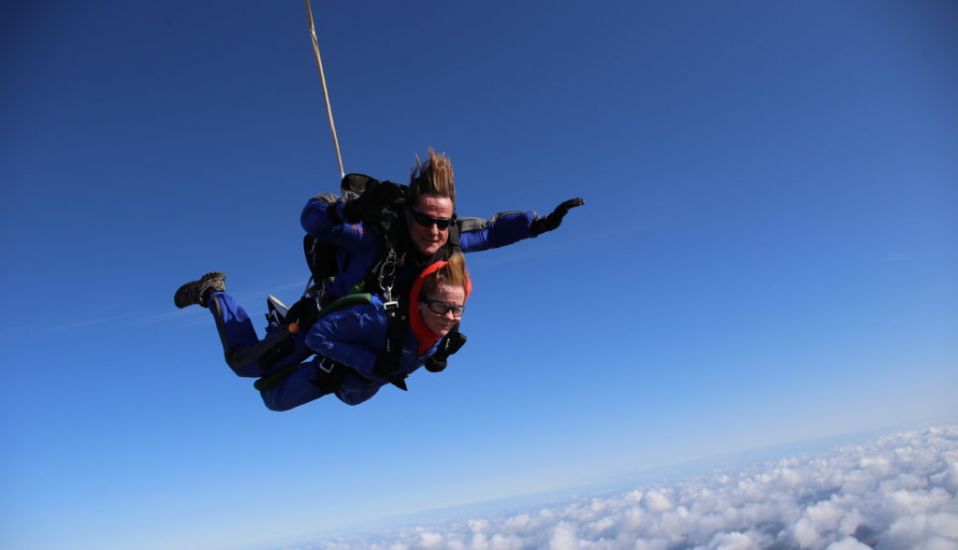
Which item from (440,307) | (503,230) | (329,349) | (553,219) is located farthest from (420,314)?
(553,219)

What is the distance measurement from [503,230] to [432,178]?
87 centimetres

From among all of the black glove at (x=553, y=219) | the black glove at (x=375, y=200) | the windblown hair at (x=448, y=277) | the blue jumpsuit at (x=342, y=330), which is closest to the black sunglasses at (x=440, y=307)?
the windblown hair at (x=448, y=277)

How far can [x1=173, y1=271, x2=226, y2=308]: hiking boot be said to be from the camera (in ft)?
12.9

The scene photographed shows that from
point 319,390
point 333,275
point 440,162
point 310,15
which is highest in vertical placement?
point 310,15

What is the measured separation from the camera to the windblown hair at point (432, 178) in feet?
10.3

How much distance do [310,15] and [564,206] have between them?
202 cm

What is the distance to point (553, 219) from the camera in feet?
12.3

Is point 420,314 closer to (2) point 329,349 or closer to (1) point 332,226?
(2) point 329,349

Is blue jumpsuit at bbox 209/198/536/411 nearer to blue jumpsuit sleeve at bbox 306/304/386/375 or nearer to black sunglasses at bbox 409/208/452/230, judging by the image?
blue jumpsuit sleeve at bbox 306/304/386/375

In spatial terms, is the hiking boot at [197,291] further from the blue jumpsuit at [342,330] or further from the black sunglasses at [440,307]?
the black sunglasses at [440,307]

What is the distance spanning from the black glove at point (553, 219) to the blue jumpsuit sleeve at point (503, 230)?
4 centimetres

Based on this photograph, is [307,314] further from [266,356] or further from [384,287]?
[384,287]

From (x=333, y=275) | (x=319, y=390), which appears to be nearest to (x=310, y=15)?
(x=333, y=275)

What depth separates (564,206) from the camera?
3.69m
